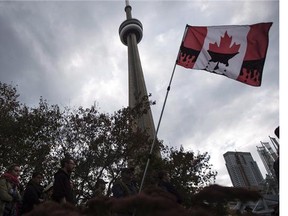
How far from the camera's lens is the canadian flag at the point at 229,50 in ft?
23.3

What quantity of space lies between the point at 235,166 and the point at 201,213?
9231 centimetres

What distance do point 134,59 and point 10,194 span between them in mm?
59720

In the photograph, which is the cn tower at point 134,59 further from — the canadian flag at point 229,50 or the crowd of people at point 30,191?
the crowd of people at point 30,191

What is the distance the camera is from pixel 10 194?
5426 mm

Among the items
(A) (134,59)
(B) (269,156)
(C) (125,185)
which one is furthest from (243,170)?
(C) (125,185)

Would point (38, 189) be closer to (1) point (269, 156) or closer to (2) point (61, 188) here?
(2) point (61, 188)

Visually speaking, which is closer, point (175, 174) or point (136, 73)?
point (175, 174)

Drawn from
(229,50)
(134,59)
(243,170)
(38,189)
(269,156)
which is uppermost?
(134,59)

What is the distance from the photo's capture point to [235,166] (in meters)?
87.8

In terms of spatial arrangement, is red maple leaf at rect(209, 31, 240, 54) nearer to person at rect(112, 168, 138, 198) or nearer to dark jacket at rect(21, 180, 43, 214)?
person at rect(112, 168, 138, 198)

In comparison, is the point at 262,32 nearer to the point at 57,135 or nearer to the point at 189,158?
the point at 57,135

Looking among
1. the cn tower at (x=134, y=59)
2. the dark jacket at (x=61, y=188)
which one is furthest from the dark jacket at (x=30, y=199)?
the cn tower at (x=134, y=59)
